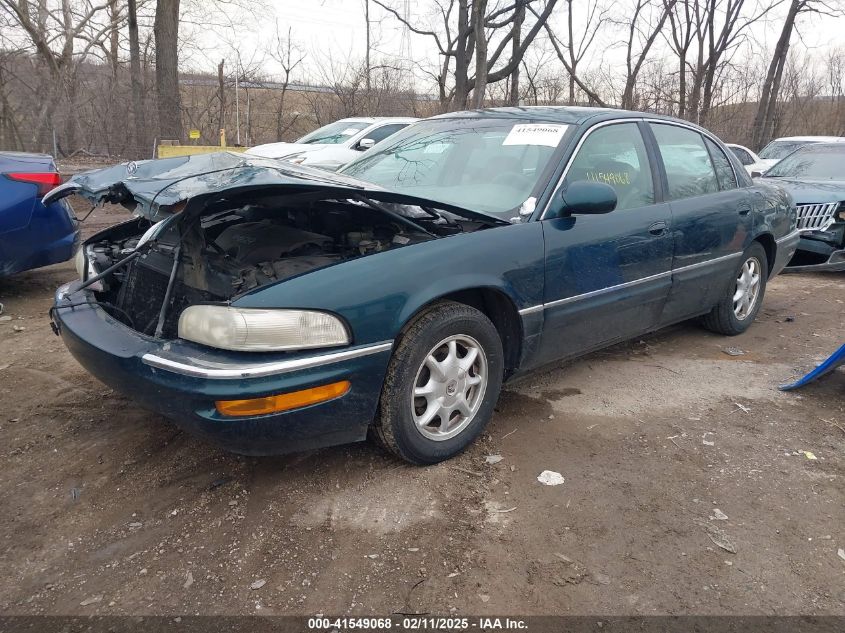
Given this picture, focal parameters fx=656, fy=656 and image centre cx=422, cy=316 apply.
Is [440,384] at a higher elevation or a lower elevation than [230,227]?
lower

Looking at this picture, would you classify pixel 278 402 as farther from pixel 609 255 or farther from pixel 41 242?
pixel 41 242

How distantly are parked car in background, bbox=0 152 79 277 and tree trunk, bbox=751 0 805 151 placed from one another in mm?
22233

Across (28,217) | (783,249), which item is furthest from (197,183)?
(783,249)

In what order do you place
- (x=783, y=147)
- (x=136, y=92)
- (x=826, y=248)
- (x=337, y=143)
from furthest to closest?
(x=136, y=92)
(x=337, y=143)
(x=783, y=147)
(x=826, y=248)

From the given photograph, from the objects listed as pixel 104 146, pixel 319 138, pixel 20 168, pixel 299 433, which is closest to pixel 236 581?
pixel 299 433

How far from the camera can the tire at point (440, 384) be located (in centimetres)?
274

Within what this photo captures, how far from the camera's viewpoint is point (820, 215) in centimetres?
729

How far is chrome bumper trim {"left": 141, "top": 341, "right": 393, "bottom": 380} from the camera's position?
7.72 feet

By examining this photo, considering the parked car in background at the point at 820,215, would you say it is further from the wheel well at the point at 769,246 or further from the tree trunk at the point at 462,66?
the tree trunk at the point at 462,66

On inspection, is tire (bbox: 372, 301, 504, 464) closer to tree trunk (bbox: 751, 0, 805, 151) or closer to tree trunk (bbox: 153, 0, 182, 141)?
tree trunk (bbox: 153, 0, 182, 141)

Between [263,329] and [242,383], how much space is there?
0.69 ft

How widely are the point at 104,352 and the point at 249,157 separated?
1.13m

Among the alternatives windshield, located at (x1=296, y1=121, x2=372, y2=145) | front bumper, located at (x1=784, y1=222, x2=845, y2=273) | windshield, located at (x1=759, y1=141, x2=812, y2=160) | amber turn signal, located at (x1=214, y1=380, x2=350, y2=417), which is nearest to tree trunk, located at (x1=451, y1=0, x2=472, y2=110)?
windshield, located at (x1=296, y1=121, x2=372, y2=145)

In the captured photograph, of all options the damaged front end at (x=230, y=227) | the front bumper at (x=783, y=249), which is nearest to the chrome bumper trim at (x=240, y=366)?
the damaged front end at (x=230, y=227)
